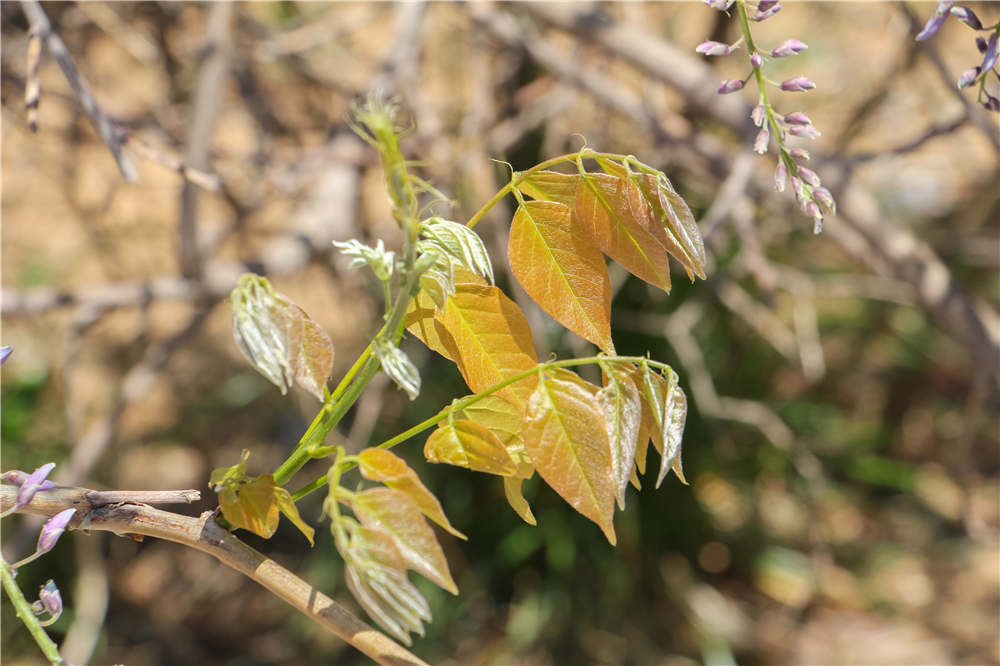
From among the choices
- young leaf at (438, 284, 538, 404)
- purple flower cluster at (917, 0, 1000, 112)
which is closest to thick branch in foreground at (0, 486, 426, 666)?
young leaf at (438, 284, 538, 404)

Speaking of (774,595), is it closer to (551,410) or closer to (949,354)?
(949,354)

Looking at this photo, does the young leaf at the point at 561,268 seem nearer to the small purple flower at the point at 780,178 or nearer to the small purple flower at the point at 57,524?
the small purple flower at the point at 780,178

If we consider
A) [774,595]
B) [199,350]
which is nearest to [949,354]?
[774,595]

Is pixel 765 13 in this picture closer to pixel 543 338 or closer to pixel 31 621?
pixel 31 621

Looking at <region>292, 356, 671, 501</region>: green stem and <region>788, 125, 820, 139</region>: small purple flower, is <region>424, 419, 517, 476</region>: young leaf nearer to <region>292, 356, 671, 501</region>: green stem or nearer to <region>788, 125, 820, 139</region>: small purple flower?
<region>292, 356, 671, 501</region>: green stem

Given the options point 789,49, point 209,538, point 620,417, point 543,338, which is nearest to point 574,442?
point 620,417
